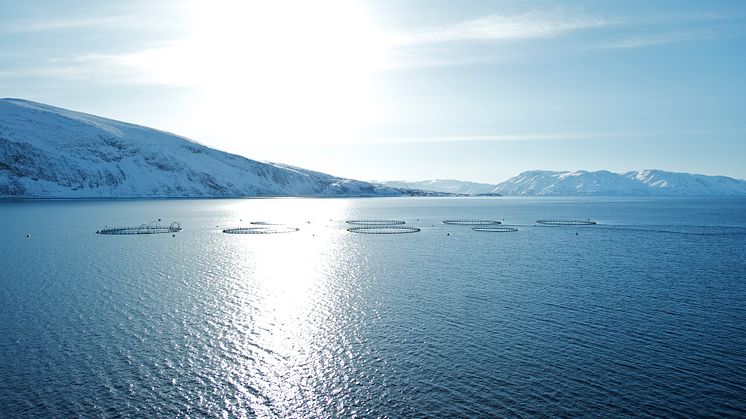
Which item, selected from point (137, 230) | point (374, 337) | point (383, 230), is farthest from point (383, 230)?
point (374, 337)

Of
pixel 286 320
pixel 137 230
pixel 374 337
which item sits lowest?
pixel 286 320

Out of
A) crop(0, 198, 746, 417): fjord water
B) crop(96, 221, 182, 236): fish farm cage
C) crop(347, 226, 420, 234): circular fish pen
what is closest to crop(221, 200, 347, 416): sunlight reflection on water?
crop(0, 198, 746, 417): fjord water

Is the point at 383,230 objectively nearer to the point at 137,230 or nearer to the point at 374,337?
the point at 137,230

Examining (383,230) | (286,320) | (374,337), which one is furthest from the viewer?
(383,230)

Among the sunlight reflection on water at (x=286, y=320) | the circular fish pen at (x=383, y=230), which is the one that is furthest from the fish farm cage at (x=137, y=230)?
the circular fish pen at (x=383, y=230)

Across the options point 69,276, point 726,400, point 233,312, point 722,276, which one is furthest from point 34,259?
point 722,276

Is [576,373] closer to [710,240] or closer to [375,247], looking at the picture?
[375,247]

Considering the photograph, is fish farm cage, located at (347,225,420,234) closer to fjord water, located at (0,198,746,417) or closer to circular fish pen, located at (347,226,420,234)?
circular fish pen, located at (347,226,420,234)

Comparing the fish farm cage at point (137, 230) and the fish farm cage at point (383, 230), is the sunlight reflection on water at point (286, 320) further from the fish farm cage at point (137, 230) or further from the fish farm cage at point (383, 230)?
the fish farm cage at point (137, 230)
